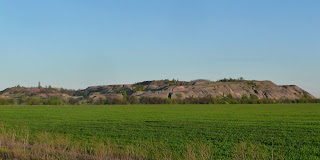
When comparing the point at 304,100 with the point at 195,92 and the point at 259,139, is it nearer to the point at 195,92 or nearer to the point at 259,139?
the point at 195,92

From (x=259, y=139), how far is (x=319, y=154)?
548 centimetres

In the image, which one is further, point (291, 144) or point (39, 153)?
point (291, 144)

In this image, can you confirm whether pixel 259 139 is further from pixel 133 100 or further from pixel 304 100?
pixel 304 100

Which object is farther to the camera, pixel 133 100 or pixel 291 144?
pixel 133 100

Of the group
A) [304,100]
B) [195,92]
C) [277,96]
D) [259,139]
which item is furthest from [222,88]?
[259,139]

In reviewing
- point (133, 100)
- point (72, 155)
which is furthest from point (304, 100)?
point (72, 155)

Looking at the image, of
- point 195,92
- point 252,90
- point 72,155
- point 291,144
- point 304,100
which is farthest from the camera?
point 252,90

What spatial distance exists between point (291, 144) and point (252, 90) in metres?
184

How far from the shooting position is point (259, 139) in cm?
2052

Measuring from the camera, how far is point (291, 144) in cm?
1842

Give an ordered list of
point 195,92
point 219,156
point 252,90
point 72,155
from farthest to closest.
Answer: point 252,90, point 195,92, point 219,156, point 72,155

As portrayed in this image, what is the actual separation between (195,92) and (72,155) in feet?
555

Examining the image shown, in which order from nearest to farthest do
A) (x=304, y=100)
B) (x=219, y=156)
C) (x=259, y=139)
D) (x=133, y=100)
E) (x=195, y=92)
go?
(x=219, y=156)
(x=259, y=139)
(x=133, y=100)
(x=304, y=100)
(x=195, y=92)

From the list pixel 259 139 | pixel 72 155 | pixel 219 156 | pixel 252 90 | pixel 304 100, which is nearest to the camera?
pixel 72 155
